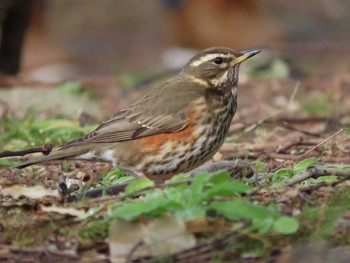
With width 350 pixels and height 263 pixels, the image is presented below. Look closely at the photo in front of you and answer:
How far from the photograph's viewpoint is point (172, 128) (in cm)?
771

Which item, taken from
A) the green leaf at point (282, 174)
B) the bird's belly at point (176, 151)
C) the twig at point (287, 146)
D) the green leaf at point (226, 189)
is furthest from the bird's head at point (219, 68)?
the green leaf at point (226, 189)

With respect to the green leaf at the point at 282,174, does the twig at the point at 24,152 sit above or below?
above

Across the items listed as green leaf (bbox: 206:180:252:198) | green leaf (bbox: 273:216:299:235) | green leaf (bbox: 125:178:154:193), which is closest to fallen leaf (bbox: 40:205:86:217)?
green leaf (bbox: 125:178:154:193)

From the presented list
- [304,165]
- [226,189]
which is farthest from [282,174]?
[226,189]

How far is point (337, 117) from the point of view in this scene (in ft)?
35.0

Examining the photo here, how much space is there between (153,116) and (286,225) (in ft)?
9.56

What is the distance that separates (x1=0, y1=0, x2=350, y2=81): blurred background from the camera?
17188mm

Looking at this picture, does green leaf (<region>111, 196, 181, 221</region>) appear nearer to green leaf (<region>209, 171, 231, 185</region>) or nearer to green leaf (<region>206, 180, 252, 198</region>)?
green leaf (<region>206, 180, 252, 198</region>)

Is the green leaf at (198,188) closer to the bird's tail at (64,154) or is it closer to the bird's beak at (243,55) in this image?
the bird's tail at (64,154)

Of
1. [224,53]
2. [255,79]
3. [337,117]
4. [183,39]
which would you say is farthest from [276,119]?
[183,39]

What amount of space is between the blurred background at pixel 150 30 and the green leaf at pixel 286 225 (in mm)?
9323

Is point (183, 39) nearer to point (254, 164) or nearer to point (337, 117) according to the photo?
point (337, 117)

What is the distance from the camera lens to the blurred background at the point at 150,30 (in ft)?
56.4

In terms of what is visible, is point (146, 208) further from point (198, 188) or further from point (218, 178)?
point (218, 178)
